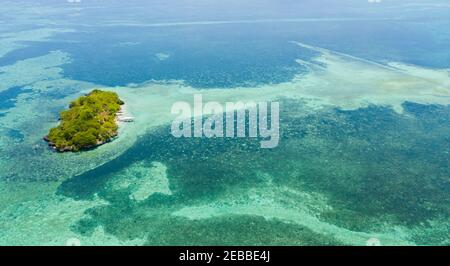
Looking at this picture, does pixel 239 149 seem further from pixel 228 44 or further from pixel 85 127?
pixel 228 44

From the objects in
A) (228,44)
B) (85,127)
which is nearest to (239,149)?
(85,127)

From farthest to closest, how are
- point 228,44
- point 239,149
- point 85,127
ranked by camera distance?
point 228,44 < point 85,127 < point 239,149

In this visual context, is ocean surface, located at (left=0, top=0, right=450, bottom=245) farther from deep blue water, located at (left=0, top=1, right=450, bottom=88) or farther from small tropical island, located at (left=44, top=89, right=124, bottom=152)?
small tropical island, located at (left=44, top=89, right=124, bottom=152)

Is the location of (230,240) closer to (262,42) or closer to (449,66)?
(449,66)

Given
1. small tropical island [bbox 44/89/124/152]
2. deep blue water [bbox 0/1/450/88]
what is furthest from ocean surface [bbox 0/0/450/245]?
small tropical island [bbox 44/89/124/152]

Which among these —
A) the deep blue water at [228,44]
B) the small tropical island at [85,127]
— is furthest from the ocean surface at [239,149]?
the small tropical island at [85,127]
